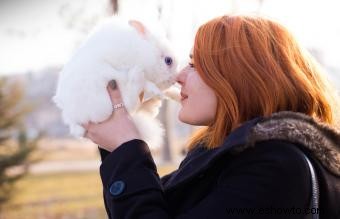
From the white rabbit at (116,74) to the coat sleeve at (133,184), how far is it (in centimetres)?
19

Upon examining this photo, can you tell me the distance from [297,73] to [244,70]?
0.50ft

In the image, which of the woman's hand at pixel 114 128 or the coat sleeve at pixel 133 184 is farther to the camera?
the woman's hand at pixel 114 128

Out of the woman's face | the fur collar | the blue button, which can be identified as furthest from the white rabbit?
the fur collar

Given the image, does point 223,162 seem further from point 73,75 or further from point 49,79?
point 49,79

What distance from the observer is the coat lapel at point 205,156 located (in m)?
1.27

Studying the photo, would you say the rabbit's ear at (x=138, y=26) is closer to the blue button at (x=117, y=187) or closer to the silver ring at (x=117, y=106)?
the silver ring at (x=117, y=106)

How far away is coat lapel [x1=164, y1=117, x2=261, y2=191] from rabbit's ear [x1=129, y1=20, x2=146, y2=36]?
1.47ft

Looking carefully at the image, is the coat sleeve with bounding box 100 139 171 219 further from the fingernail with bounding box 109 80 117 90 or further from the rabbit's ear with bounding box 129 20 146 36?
the rabbit's ear with bounding box 129 20 146 36

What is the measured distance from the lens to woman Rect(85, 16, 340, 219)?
4.02 feet

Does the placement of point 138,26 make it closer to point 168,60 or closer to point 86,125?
point 168,60

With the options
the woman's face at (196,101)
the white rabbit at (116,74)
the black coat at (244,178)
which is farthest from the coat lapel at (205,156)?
the white rabbit at (116,74)

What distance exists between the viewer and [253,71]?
137cm

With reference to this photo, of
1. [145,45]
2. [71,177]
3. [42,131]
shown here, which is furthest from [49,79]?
[145,45]

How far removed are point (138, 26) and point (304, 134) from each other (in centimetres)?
71
